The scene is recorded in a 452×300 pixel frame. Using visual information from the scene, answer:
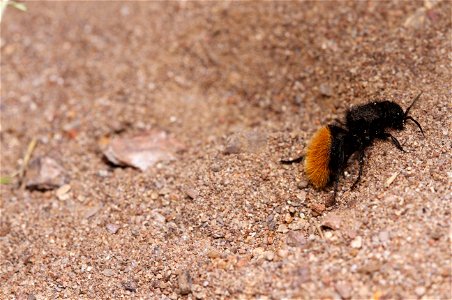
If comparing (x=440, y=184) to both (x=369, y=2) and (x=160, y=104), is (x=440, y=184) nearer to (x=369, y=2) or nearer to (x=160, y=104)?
(x=369, y=2)

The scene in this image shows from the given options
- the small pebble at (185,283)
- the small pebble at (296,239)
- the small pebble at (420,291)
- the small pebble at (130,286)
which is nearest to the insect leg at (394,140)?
the small pebble at (296,239)

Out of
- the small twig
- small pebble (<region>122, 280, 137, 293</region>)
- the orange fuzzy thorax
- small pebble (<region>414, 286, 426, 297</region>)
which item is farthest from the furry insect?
the small twig

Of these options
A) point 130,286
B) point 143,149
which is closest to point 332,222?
point 130,286

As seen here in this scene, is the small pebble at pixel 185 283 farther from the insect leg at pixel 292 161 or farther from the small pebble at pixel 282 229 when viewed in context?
the insect leg at pixel 292 161

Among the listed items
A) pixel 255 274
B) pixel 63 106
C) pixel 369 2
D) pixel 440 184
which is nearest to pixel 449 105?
pixel 440 184

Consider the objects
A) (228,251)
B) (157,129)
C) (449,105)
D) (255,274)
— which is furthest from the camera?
(157,129)

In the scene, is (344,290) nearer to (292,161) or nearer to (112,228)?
(292,161)

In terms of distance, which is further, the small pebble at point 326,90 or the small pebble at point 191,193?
the small pebble at point 326,90
